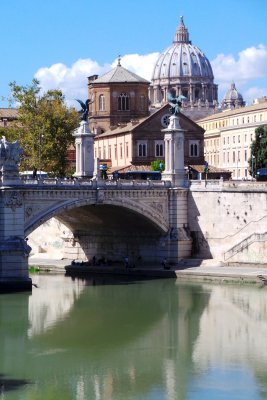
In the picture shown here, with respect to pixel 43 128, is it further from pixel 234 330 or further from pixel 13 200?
pixel 234 330

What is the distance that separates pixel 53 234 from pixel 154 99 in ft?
384

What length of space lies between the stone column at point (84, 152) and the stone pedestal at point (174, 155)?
4785 mm

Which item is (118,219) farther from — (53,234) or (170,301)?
(170,301)

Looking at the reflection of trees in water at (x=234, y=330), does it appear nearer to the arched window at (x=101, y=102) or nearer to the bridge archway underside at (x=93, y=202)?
the bridge archway underside at (x=93, y=202)

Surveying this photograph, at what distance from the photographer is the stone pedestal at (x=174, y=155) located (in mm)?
68375

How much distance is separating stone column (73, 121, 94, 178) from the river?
8340 mm

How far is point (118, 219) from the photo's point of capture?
6881 cm

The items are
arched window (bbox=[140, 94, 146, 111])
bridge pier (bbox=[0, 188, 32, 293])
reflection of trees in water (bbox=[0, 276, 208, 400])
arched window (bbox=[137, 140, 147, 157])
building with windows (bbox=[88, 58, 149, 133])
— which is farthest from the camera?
arched window (bbox=[140, 94, 146, 111])

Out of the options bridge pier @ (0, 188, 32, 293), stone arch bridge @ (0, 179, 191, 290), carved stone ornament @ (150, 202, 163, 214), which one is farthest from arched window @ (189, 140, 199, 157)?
bridge pier @ (0, 188, 32, 293)

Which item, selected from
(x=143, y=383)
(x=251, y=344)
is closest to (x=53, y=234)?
(x=251, y=344)


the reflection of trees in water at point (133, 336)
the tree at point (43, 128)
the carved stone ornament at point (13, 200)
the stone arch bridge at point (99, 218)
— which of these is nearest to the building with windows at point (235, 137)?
the tree at point (43, 128)

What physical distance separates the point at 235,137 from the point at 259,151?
104 ft

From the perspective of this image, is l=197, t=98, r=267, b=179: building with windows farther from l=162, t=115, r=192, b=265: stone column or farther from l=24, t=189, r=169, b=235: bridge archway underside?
l=24, t=189, r=169, b=235: bridge archway underside

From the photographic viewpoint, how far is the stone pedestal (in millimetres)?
68375
